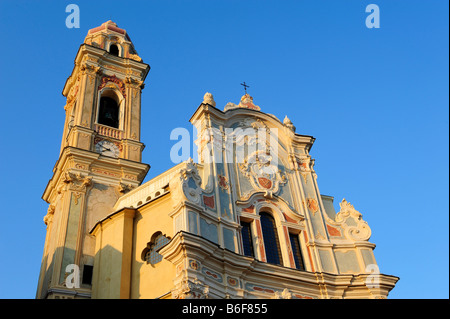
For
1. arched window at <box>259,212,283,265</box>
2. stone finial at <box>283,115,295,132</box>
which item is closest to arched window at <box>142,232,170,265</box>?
arched window at <box>259,212,283,265</box>

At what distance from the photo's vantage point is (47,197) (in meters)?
26.6

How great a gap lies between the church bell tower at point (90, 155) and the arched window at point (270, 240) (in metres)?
6.89

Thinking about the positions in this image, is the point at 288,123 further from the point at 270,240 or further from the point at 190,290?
the point at 190,290

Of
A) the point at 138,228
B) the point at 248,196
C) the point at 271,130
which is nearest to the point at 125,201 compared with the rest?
the point at 138,228

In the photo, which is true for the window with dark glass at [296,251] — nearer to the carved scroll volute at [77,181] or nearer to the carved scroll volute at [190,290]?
the carved scroll volute at [190,290]

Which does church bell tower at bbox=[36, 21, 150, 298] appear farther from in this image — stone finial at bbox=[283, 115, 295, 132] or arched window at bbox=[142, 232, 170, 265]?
stone finial at bbox=[283, 115, 295, 132]

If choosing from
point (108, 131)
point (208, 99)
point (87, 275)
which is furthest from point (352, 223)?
point (108, 131)

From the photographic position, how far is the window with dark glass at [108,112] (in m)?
28.0

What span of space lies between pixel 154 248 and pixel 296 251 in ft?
19.3

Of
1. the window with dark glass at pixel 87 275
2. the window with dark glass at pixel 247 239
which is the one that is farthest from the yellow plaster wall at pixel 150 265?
→ the window with dark glass at pixel 247 239

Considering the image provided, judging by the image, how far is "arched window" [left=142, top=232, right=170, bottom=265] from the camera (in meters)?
19.2

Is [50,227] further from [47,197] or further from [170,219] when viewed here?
[170,219]

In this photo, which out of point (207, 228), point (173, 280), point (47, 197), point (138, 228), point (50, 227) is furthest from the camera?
point (47, 197)
